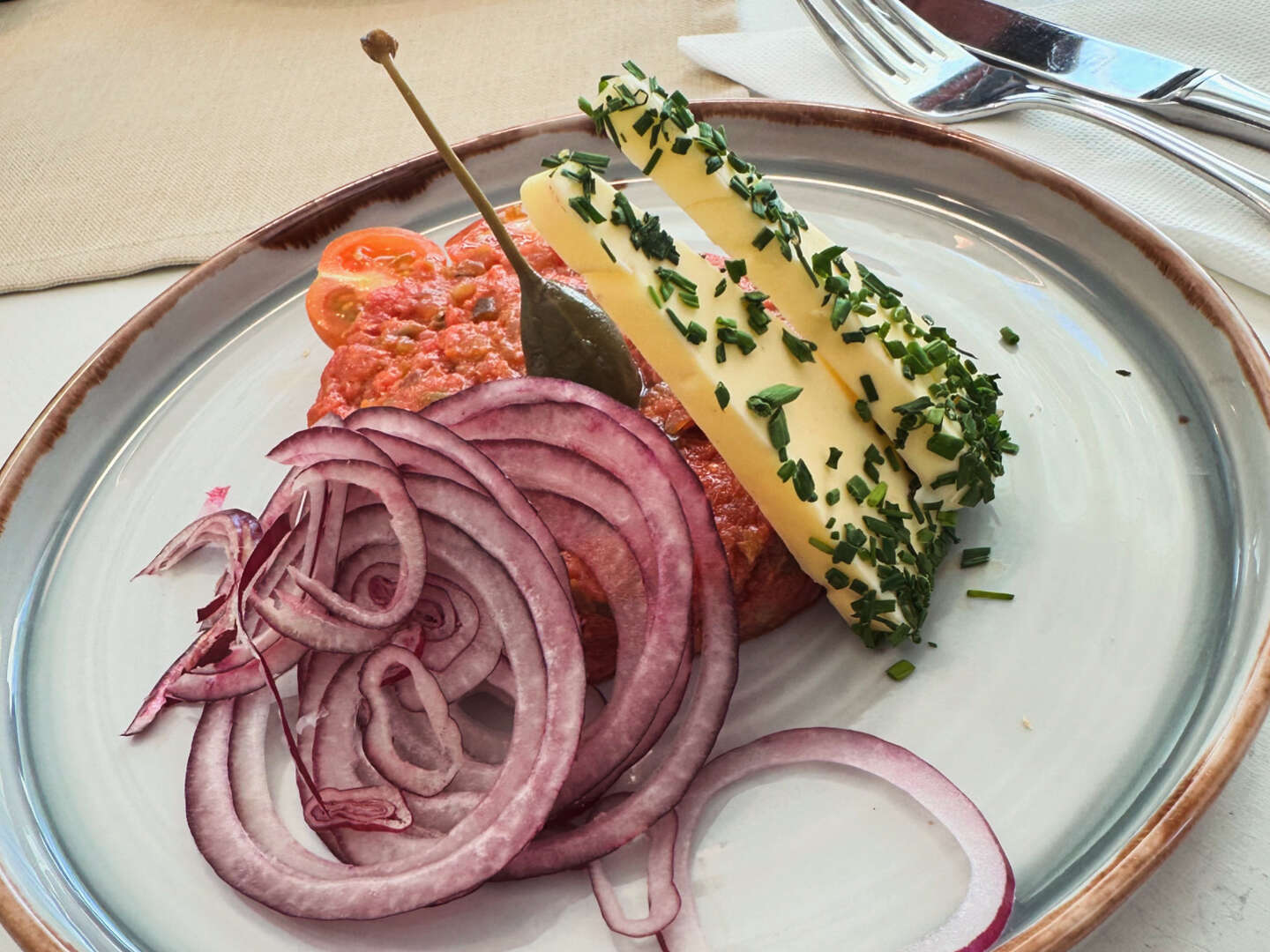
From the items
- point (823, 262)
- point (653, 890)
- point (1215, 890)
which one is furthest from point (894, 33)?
point (653, 890)

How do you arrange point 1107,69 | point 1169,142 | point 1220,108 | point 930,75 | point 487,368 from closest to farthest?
point 487,368
point 1169,142
point 1220,108
point 1107,69
point 930,75

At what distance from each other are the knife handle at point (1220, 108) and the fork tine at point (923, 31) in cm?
70

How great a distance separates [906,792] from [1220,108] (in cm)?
238

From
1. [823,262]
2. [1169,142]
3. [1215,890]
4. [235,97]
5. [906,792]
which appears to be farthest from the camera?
[235,97]

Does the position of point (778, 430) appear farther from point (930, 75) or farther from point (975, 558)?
point (930, 75)

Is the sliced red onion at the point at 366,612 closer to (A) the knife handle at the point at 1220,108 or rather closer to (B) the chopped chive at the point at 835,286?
(B) the chopped chive at the point at 835,286

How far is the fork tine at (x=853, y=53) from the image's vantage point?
138 inches

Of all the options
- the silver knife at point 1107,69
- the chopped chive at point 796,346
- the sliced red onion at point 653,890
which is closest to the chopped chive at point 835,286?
the chopped chive at point 796,346

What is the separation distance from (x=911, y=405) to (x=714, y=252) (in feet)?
3.42

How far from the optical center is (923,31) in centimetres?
352

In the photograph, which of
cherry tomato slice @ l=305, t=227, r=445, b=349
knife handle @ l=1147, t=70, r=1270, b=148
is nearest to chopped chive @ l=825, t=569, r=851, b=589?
cherry tomato slice @ l=305, t=227, r=445, b=349

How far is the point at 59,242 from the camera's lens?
360 cm

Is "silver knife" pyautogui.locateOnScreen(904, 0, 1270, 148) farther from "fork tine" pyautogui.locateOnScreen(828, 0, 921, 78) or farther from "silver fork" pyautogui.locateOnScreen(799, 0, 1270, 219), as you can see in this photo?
"fork tine" pyautogui.locateOnScreen(828, 0, 921, 78)

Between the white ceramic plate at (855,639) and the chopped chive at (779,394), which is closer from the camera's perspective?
the white ceramic plate at (855,639)
